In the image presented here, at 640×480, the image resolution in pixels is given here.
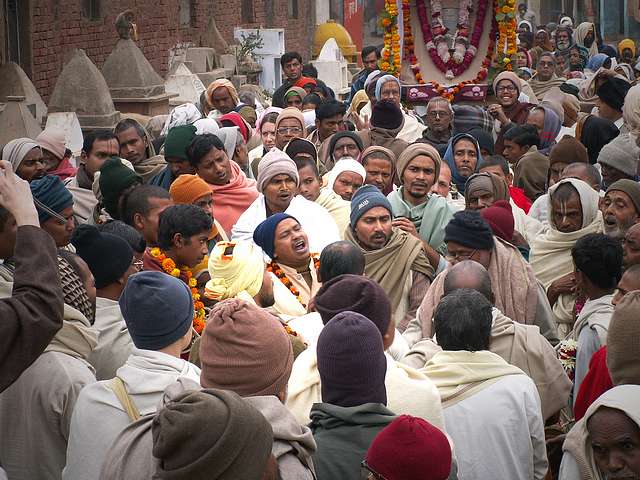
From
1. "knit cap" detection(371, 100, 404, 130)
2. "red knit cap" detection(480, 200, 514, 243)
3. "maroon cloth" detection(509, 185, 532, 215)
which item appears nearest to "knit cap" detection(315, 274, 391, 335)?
"red knit cap" detection(480, 200, 514, 243)

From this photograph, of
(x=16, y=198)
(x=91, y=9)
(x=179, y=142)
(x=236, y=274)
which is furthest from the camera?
(x=91, y=9)

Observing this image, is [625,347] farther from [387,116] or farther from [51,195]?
[387,116]

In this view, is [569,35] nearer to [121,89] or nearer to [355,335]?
[121,89]

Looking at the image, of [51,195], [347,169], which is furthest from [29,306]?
[347,169]

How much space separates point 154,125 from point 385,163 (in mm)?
3846

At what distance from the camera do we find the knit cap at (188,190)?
6887 millimetres

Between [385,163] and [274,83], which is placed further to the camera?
[274,83]

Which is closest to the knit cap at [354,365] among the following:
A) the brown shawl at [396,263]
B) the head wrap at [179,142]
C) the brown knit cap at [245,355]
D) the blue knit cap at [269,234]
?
the brown knit cap at [245,355]

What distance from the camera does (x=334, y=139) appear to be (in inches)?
357

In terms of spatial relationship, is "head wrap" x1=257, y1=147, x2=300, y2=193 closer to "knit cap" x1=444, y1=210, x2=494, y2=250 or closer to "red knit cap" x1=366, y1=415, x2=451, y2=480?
"knit cap" x1=444, y1=210, x2=494, y2=250

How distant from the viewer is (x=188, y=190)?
22.6 feet

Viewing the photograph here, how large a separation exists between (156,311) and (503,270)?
2.42 meters

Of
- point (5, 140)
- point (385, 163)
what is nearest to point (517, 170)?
point (385, 163)

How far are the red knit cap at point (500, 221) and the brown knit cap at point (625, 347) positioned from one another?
2144mm
